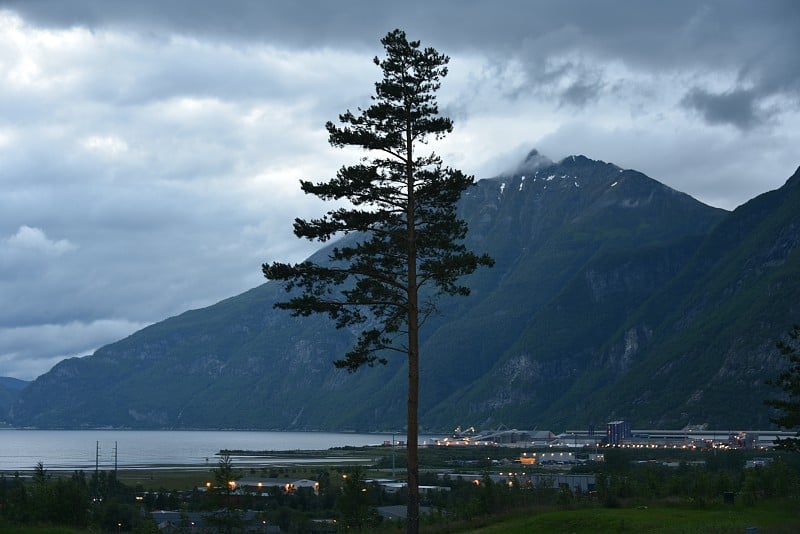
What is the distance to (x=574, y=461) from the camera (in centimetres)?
19488

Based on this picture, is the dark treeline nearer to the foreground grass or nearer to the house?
the foreground grass

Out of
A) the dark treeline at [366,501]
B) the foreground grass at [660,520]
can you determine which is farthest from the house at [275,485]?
the foreground grass at [660,520]

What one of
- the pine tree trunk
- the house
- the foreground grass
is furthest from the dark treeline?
the house

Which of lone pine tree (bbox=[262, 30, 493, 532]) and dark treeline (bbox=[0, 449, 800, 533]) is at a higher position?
lone pine tree (bbox=[262, 30, 493, 532])

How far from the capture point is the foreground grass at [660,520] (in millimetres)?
37875

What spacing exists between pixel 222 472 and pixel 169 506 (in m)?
60.9

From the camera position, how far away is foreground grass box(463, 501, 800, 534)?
124ft

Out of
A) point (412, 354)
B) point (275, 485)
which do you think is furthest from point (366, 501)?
point (275, 485)

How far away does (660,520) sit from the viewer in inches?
1598

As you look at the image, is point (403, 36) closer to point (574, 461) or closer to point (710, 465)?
point (710, 465)

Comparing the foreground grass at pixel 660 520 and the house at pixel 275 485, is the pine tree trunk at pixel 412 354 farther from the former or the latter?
the house at pixel 275 485

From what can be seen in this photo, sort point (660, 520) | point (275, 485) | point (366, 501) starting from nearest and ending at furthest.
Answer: point (660, 520) < point (366, 501) < point (275, 485)

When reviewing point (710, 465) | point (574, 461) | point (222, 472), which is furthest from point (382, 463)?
point (222, 472)

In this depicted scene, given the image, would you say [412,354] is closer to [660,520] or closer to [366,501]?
[660,520]
